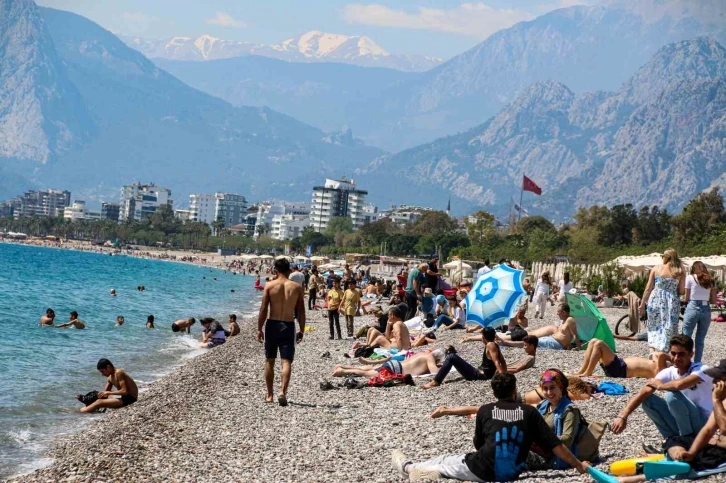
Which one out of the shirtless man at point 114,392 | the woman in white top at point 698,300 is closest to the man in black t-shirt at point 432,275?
the shirtless man at point 114,392

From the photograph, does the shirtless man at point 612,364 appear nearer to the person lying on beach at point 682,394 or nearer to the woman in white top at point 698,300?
the woman in white top at point 698,300

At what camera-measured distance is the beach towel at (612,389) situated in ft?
38.9

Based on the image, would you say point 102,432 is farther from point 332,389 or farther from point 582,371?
point 582,371

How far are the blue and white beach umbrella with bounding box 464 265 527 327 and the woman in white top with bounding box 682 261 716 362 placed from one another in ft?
19.2

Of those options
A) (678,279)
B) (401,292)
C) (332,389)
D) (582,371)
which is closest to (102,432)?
(332,389)

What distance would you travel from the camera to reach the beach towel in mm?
11844

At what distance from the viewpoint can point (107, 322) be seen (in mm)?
34938

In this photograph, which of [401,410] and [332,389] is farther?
[332,389]

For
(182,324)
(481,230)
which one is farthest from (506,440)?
(481,230)

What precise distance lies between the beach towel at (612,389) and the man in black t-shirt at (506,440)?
3922mm

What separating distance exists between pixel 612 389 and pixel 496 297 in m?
7.45

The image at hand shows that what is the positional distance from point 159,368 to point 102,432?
8873 millimetres

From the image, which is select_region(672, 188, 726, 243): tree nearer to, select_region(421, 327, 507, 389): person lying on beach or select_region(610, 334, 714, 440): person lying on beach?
select_region(421, 327, 507, 389): person lying on beach

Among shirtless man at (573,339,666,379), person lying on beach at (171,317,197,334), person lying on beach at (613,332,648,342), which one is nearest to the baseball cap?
shirtless man at (573,339,666,379)
